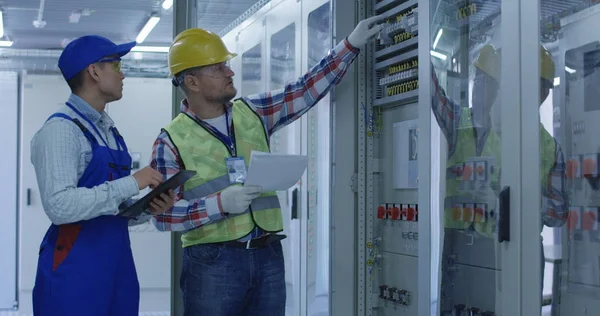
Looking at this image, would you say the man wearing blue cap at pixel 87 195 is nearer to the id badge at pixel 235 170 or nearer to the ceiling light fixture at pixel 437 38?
the id badge at pixel 235 170

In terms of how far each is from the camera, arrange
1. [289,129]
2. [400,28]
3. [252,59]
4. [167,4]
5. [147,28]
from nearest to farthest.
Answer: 1. [400,28]
2. [289,129]
3. [252,59]
4. [167,4]
5. [147,28]

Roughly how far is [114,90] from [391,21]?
1320 millimetres

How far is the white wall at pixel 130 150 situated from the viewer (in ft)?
25.4

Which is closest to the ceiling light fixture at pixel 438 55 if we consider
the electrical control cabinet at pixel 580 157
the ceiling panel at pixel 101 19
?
the electrical control cabinet at pixel 580 157

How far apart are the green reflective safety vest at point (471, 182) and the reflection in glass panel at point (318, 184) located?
38.8 inches

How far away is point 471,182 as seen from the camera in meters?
2.51

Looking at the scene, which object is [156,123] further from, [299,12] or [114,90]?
[114,90]

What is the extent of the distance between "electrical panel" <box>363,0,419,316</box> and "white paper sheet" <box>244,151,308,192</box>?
60cm

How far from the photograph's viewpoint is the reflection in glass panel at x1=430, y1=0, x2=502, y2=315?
2.38m

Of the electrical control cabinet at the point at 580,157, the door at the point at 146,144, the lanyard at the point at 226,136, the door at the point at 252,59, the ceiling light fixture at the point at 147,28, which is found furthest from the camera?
the door at the point at 146,144

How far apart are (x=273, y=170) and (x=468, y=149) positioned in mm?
748

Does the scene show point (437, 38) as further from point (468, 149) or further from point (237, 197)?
point (237, 197)

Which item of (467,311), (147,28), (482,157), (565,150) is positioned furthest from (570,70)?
(147,28)

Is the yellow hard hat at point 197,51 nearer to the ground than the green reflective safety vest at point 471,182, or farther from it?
farther from it
